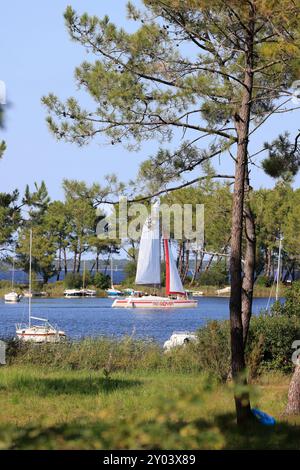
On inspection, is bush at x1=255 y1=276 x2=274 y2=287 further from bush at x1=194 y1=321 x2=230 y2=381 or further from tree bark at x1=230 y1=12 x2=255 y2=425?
tree bark at x1=230 y1=12 x2=255 y2=425

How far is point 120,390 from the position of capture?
36.4 feet

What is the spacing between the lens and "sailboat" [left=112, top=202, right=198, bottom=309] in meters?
49.7

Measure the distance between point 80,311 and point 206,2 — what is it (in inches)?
1599

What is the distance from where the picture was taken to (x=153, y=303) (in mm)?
54531

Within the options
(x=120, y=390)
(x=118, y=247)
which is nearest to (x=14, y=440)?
(x=120, y=390)

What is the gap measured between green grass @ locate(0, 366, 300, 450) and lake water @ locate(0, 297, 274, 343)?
834 inches

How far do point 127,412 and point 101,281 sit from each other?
6215 centimetres

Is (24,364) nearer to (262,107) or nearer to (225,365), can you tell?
(225,365)

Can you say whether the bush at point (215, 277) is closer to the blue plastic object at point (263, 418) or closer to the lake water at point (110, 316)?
the lake water at point (110, 316)

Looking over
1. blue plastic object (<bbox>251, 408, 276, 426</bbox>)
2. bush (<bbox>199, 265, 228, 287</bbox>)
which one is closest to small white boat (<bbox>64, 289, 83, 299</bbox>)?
bush (<bbox>199, 265, 228, 287</bbox>)

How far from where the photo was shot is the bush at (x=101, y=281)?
70.4m

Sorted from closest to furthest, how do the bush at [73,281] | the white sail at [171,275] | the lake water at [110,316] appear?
the lake water at [110,316], the white sail at [171,275], the bush at [73,281]

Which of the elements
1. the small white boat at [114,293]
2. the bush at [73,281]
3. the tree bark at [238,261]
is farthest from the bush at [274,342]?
the bush at [73,281]

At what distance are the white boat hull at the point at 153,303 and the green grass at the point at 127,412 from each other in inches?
1566
